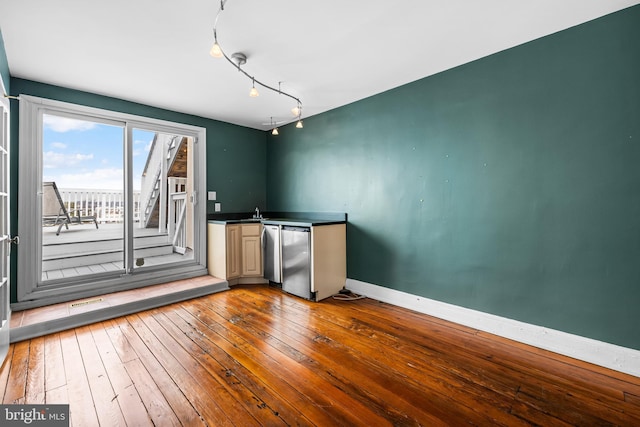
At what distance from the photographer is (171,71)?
277 cm

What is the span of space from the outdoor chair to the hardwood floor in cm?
144

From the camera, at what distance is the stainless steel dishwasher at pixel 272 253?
3833 mm

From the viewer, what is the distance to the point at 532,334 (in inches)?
91.2

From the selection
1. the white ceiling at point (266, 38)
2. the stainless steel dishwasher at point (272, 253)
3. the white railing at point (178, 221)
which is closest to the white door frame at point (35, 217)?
the white ceiling at point (266, 38)

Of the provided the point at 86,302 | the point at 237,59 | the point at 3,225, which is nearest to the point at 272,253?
the point at 86,302

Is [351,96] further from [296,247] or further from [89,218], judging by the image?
[89,218]

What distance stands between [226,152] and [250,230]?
4.56 feet

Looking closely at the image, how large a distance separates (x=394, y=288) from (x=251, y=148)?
129 inches

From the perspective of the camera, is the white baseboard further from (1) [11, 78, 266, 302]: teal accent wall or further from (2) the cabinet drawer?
(1) [11, 78, 266, 302]: teal accent wall

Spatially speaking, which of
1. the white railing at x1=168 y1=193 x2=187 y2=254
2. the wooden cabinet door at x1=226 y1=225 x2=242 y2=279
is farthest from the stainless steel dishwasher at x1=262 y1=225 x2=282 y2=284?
the white railing at x1=168 y1=193 x2=187 y2=254

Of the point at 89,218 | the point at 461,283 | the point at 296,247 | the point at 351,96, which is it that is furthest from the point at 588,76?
the point at 89,218

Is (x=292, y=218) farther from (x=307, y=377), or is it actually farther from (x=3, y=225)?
(x=3, y=225)

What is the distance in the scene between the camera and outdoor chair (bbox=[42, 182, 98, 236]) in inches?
123

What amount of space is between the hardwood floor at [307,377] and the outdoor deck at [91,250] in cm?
118
